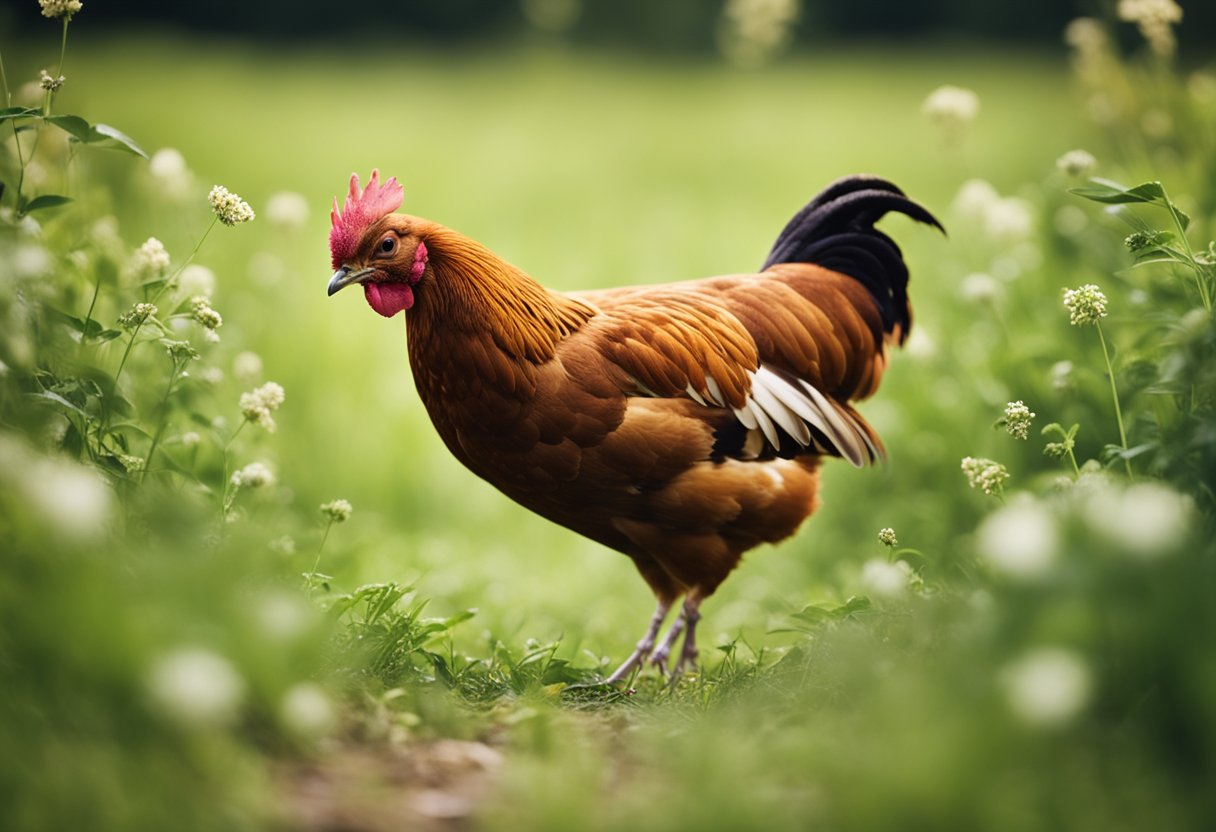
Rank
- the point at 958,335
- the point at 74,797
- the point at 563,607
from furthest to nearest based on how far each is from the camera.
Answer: the point at 958,335, the point at 563,607, the point at 74,797

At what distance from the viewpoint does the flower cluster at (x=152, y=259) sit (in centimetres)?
350

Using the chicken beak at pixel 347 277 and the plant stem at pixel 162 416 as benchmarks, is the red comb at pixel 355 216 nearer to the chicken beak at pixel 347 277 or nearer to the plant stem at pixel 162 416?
the chicken beak at pixel 347 277

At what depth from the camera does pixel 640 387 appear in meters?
3.48

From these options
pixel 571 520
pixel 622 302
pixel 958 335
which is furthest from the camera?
pixel 958 335

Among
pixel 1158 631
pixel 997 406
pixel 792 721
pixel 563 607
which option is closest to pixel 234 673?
pixel 792 721

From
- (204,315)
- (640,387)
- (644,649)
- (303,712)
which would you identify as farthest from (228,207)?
(644,649)

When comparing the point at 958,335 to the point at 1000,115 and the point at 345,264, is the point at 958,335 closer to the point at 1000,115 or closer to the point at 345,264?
the point at 345,264

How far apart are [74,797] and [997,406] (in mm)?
4015

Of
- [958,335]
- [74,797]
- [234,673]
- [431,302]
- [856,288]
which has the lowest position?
[74,797]

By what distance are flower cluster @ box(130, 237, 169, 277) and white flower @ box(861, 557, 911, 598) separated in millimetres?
2477

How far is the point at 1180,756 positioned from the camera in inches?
79.7

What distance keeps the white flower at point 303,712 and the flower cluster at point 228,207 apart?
152 cm

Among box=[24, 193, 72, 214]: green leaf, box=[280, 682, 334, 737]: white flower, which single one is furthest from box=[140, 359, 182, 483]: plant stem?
box=[280, 682, 334, 737]: white flower

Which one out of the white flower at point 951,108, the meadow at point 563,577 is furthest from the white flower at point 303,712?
the white flower at point 951,108
